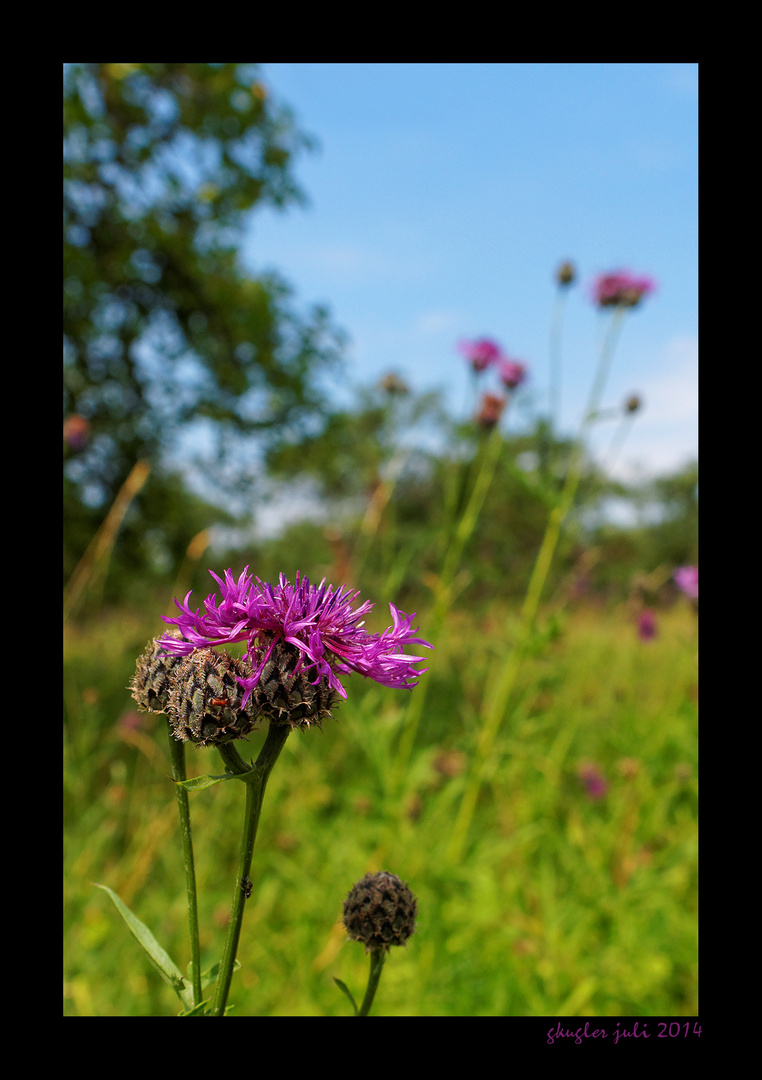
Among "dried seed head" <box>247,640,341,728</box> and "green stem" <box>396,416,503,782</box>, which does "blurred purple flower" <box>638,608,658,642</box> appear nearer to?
"green stem" <box>396,416,503,782</box>

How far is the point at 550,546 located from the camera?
246cm

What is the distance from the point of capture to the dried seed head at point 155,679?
915mm

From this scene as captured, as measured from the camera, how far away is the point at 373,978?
911 mm

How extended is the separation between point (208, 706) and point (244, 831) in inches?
5.9

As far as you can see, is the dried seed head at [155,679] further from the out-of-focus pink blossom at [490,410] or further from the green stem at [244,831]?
the out-of-focus pink blossom at [490,410]

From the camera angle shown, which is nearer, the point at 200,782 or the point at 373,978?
the point at 200,782

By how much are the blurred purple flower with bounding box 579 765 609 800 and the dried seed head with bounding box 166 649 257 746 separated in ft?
9.77

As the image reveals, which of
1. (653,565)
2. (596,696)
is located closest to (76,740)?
(596,696)

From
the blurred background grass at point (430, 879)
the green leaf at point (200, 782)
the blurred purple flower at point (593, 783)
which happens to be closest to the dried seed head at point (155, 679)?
the green leaf at point (200, 782)

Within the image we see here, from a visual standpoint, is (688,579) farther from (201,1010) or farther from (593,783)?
(201,1010)

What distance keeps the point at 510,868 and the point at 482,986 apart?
947 millimetres

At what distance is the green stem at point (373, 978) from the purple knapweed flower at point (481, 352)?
255 cm

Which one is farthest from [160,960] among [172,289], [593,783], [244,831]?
[172,289]
